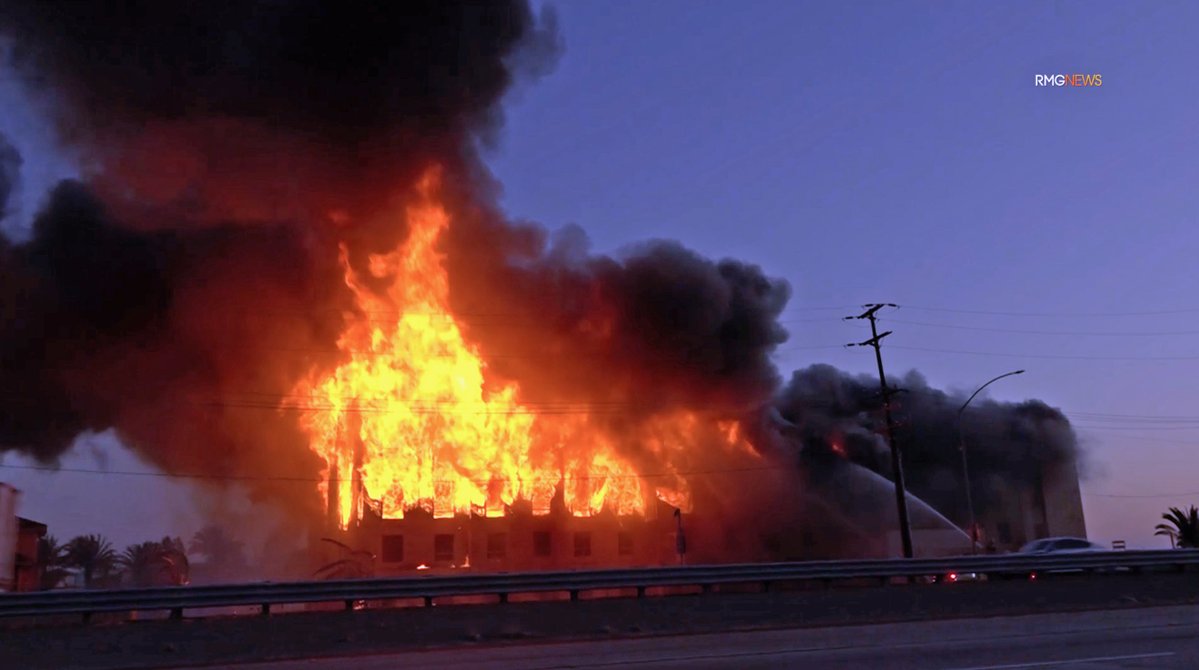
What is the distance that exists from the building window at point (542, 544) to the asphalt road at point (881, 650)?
36.5 metres

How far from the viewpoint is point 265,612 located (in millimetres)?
16656

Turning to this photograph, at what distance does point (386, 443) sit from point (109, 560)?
4082 cm

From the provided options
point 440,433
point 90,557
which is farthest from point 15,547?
point 90,557

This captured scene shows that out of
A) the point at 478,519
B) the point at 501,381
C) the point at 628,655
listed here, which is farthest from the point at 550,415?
the point at 628,655

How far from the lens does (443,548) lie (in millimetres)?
51844

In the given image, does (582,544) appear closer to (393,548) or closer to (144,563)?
(393,548)

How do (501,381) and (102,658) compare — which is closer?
(102,658)

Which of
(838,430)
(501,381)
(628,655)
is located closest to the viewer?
(628,655)

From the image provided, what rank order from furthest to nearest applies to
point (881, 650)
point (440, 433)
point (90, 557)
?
point (90, 557)
point (440, 433)
point (881, 650)

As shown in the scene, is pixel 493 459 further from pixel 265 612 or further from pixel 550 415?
pixel 265 612

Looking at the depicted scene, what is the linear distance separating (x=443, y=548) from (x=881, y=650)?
134 ft

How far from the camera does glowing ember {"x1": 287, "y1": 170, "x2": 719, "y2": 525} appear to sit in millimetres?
45906

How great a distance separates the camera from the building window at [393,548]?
2003 inches

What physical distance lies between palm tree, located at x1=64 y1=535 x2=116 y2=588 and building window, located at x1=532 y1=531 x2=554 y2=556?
3525 centimetres
